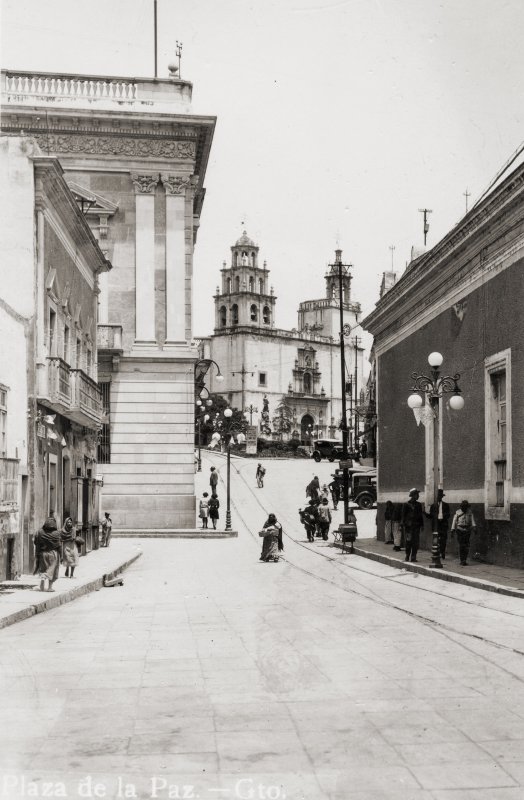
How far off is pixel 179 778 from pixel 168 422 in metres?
35.3

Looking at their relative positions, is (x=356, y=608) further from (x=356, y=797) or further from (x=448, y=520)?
(x=448, y=520)

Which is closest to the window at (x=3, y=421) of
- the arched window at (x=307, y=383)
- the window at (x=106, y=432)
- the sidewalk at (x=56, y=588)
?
the sidewalk at (x=56, y=588)

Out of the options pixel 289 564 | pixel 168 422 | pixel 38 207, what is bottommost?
pixel 289 564

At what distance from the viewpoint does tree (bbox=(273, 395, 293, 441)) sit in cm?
13975

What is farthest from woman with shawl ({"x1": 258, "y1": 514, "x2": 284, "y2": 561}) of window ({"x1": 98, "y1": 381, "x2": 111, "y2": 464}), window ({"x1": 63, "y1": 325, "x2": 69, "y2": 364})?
window ({"x1": 98, "y1": 381, "x2": 111, "y2": 464})

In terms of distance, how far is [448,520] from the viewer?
27.3 meters

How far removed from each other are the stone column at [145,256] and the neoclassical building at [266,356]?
93074mm

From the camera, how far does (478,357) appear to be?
81.4ft

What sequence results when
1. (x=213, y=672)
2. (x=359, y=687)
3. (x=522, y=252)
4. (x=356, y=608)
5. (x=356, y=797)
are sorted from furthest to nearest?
(x=522, y=252) → (x=356, y=608) → (x=213, y=672) → (x=359, y=687) → (x=356, y=797)

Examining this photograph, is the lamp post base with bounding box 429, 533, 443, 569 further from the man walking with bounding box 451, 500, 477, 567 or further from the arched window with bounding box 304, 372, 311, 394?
the arched window with bounding box 304, 372, 311, 394

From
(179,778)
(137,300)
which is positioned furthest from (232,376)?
(179,778)

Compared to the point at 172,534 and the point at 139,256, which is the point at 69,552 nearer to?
the point at 172,534

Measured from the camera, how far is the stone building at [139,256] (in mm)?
41000

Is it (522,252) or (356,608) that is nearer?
(356,608)
